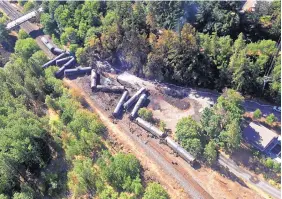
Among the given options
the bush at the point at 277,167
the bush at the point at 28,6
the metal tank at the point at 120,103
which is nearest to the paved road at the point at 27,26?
the bush at the point at 28,6

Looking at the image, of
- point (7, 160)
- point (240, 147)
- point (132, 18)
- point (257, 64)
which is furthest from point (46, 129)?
point (257, 64)

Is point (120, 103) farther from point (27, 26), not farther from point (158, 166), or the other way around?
point (27, 26)

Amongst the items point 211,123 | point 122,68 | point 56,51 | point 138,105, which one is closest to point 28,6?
point 56,51

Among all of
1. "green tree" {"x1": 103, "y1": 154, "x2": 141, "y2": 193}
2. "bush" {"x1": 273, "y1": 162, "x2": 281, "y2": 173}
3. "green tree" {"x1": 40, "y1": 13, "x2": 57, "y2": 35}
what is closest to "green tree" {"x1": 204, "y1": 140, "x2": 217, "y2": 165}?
"bush" {"x1": 273, "y1": 162, "x2": 281, "y2": 173}

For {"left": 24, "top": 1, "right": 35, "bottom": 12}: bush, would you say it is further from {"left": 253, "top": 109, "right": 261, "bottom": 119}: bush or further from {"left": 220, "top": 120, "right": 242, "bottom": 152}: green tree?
{"left": 253, "top": 109, "right": 261, "bottom": 119}: bush

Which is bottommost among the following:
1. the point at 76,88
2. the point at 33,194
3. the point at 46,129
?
the point at 33,194

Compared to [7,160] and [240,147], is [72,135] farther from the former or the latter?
[240,147]
